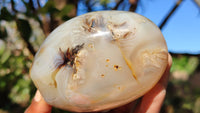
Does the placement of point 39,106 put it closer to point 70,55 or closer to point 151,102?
point 70,55

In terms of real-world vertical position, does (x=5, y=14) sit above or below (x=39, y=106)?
above

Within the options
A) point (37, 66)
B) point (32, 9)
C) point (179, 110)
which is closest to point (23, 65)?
point (32, 9)

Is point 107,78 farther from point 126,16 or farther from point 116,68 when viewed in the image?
point 126,16

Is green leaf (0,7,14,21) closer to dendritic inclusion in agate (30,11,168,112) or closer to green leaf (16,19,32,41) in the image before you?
green leaf (16,19,32,41)

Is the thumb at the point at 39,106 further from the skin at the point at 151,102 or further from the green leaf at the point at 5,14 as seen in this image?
the green leaf at the point at 5,14

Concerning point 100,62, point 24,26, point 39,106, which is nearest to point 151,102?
point 100,62

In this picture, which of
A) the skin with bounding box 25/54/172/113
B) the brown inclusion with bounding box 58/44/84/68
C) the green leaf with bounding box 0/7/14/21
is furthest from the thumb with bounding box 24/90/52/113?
the green leaf with bounding box 0/7/14/21

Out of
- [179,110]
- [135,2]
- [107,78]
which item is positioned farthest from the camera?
[179,110]

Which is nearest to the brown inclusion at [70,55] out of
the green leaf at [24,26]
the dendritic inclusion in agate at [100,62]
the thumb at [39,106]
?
the dendritic inclusion in agate at [100,62]
